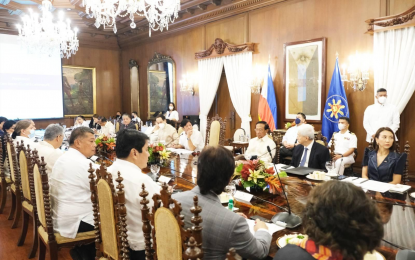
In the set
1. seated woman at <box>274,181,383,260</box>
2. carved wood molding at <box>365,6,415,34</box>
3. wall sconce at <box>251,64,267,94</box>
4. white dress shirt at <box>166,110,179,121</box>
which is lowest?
seated woman at <box>274,181,383,260</box>

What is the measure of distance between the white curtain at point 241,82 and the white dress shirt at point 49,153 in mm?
4978

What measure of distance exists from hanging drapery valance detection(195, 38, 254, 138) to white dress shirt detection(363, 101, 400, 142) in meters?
2.78

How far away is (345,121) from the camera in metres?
5.70

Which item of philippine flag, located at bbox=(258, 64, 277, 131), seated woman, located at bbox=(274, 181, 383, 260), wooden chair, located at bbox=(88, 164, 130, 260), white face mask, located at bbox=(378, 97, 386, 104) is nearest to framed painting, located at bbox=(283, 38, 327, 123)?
philippine flag, located at bbox=(258, 64, 277, 131)

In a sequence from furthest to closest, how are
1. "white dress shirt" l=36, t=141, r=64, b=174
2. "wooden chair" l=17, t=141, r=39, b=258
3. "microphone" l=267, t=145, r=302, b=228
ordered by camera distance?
"white dress shirt" l=36, t=141, r=64, b=174 < "wooden chair" l=17, t=141, r=39, b=258 < "microphone" l=267, t=145, r=302, b=228

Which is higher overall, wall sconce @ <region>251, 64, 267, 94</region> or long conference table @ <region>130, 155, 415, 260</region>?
wall sconce @ <region>251, 64, 267, 94</region>

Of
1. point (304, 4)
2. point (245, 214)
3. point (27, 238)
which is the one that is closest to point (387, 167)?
point (245, 214)

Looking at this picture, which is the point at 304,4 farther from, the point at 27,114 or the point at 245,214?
the point at 27,114

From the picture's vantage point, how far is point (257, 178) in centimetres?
264

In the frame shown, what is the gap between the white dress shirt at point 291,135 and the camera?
248 inches

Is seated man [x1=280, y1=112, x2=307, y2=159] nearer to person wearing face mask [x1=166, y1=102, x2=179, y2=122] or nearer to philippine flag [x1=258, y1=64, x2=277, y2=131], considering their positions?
philippine flag [x1=258, y1=64, x2=277, y2=131]

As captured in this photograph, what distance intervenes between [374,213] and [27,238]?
12.8ft

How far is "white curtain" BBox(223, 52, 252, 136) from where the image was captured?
25.5 feet

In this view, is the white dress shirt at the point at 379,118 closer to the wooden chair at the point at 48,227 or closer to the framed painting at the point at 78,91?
the wooden chair at the point at 48,227
